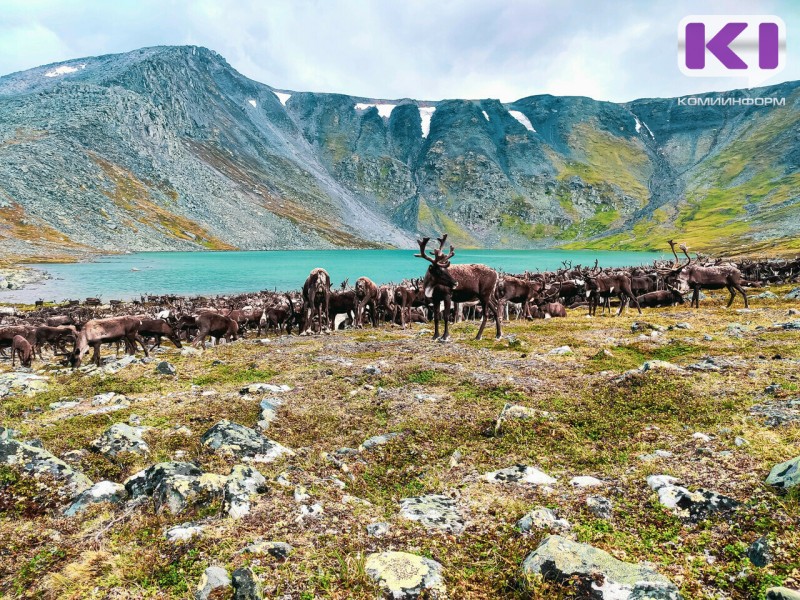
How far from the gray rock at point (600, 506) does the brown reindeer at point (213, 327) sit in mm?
21070

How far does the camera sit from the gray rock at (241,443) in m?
6.84

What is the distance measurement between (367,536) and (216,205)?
209 meters

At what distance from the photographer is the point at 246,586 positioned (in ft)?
13.0

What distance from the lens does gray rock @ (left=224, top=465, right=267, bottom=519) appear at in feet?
17.1

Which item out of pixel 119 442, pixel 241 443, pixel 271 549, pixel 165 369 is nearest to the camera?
pixel 271 549

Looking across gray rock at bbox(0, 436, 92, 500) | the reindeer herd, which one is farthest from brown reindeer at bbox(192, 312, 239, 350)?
gray rock at bbox(0, 436, 92, 500)

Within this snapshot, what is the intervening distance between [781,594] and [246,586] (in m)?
4.46

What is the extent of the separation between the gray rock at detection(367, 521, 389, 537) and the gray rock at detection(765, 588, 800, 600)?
3.43m

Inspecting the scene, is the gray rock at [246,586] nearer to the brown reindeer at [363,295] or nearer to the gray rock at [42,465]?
the gray rock at [42,465]

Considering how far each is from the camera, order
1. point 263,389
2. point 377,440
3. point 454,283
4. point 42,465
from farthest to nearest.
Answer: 1. point 454,283
2. point 263,389
3. point 377,440
4. point 42,465

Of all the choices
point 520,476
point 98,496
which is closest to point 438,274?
point 520,476

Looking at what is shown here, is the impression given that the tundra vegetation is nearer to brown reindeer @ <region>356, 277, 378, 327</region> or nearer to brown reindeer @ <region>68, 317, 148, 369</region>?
brown reindeer @ <region>68, 317, 148, 369</region>

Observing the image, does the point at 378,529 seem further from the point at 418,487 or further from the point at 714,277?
the point at 714,277

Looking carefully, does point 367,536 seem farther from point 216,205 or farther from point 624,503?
point 216,205
